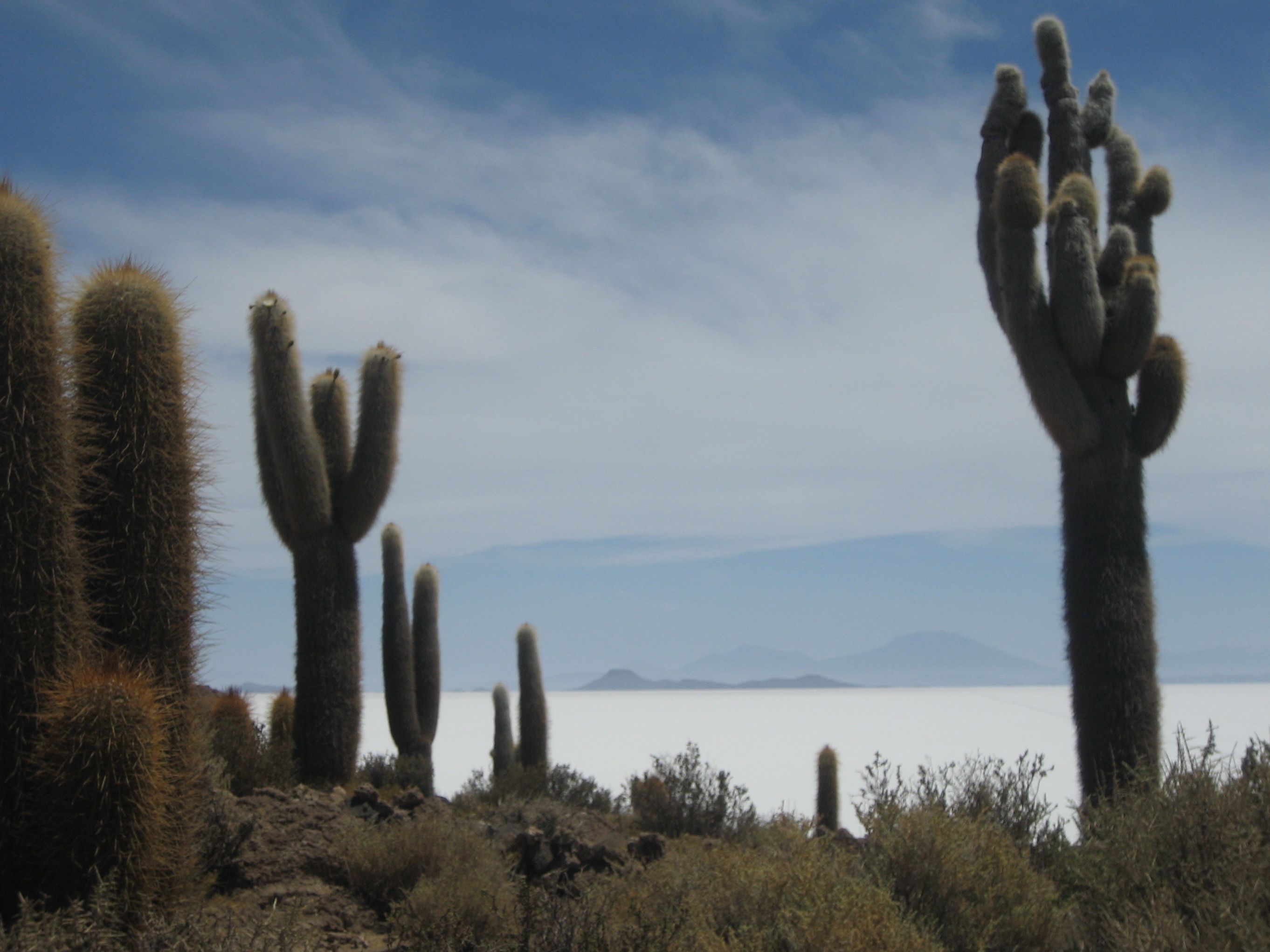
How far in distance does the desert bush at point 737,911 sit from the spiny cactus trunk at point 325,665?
6.70 meters

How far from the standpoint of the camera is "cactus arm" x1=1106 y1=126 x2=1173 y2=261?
1359 cm

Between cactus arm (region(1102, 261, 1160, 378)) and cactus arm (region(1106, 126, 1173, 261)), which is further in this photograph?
cactus arm (region(1106, 126, 1173, 261))

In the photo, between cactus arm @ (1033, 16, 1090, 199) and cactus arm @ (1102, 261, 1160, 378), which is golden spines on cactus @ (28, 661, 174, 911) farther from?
cactus arm @ (1033, 16, 1090, 199)

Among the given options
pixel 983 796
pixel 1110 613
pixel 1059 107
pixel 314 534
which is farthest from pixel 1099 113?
pixel 314 534

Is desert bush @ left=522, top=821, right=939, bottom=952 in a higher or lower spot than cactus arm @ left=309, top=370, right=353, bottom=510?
lower

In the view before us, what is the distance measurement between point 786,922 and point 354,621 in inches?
357

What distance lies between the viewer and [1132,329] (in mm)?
11844

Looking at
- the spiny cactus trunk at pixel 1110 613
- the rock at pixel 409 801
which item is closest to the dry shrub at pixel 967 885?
the spiny cactus trunk at pixel 1110 613

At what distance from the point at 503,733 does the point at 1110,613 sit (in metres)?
12.6

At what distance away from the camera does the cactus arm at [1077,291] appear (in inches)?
459

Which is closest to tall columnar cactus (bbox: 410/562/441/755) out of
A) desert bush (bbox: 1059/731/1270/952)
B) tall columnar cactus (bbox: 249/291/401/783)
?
tall columnar cactus (bbox: 249/291/401/783)

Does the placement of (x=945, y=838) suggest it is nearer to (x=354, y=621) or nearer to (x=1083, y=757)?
(x=1083, y=757)

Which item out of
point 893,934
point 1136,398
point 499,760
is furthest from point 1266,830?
point 499,760

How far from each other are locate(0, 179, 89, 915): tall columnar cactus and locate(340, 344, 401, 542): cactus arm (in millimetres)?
7110
